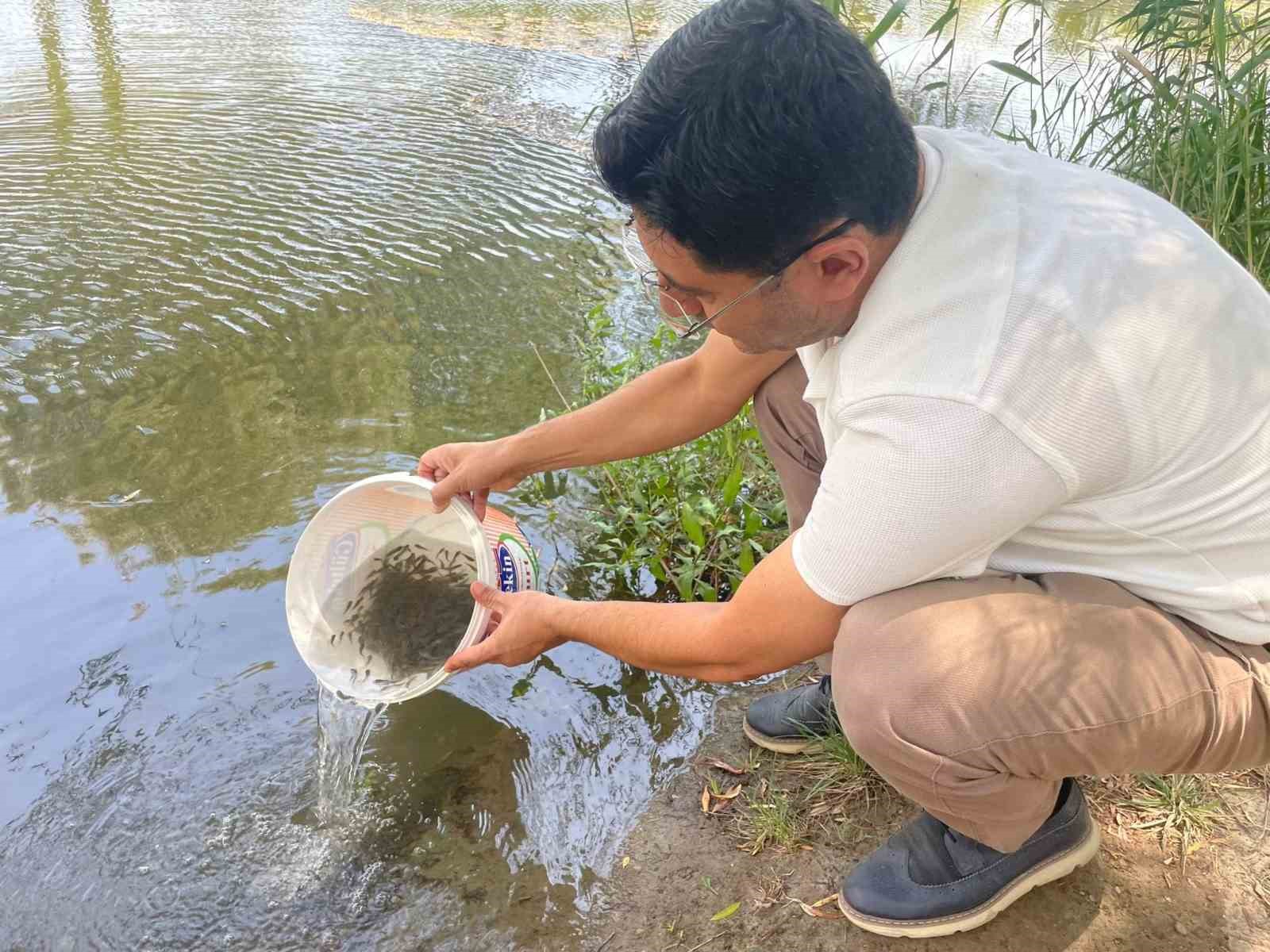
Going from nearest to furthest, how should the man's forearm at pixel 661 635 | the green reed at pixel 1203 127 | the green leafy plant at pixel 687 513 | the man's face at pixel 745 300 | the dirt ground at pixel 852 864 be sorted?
the man's face at pixel 745 300 → the man's forearm at pixel 661 635 → the dirt ground at pixel 852 864 → the green reed at pixel 1203 127 → the green leafy plant at pixel 687 513

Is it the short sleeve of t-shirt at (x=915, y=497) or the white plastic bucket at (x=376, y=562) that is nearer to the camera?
the short sleeve of t-shirt at (x=915, y=497)

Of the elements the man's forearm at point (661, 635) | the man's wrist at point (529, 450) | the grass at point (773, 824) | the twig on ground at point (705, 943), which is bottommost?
the twig on ground at point (705, 943)

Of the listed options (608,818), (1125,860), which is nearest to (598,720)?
(608,818)

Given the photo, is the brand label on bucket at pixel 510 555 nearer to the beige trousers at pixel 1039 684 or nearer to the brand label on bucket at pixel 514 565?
the brand label on bucket at pixel 514 565

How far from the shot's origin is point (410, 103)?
6.77 m

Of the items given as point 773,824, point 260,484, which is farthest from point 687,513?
point 260,484

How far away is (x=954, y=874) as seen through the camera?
1756 mm

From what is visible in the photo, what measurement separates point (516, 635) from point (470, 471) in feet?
1.42

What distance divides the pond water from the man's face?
1097 mm

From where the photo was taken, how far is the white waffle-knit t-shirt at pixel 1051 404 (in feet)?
4.26

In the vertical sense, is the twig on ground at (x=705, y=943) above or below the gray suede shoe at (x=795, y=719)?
below

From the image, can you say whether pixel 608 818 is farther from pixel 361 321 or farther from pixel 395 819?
pixel 361 321

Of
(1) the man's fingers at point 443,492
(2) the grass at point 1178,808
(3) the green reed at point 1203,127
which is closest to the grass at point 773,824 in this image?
(2) the grass at point 1178,808

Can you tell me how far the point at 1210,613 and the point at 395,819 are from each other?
1.55 m
